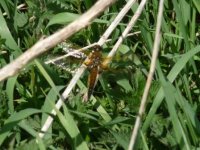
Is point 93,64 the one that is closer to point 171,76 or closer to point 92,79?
point 92,79

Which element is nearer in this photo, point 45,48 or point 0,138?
point 45,48

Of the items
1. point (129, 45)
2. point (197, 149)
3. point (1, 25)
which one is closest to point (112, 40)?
point (129, 45)

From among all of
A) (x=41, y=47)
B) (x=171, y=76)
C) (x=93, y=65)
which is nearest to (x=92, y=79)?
(x=93, y=65)

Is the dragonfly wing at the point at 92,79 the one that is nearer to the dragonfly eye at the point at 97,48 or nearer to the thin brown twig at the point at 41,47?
the dragonfly eye at the point at 97,48

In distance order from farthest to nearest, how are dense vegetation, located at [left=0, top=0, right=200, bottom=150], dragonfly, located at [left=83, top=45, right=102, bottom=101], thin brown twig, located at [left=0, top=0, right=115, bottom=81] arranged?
1. dragonfly, located at [left=83, top=45, right=102, bottom=101]
2. dense vegetation, located at [left=0, top=0, right=200, bottom=150]
3. thin brown twig, located at [left=0, top=0, right=115, bottom=81]

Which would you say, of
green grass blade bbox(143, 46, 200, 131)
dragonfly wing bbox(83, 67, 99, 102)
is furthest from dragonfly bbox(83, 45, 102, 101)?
green grass blade bbox(143, 46, 200, 131)

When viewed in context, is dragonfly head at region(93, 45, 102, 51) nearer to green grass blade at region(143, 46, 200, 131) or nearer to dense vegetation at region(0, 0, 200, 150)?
dense vegetation at region(0, 0, 200, 150)

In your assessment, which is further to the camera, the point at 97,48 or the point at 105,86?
the point at 105,86

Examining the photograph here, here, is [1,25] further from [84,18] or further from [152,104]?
[84,18]
